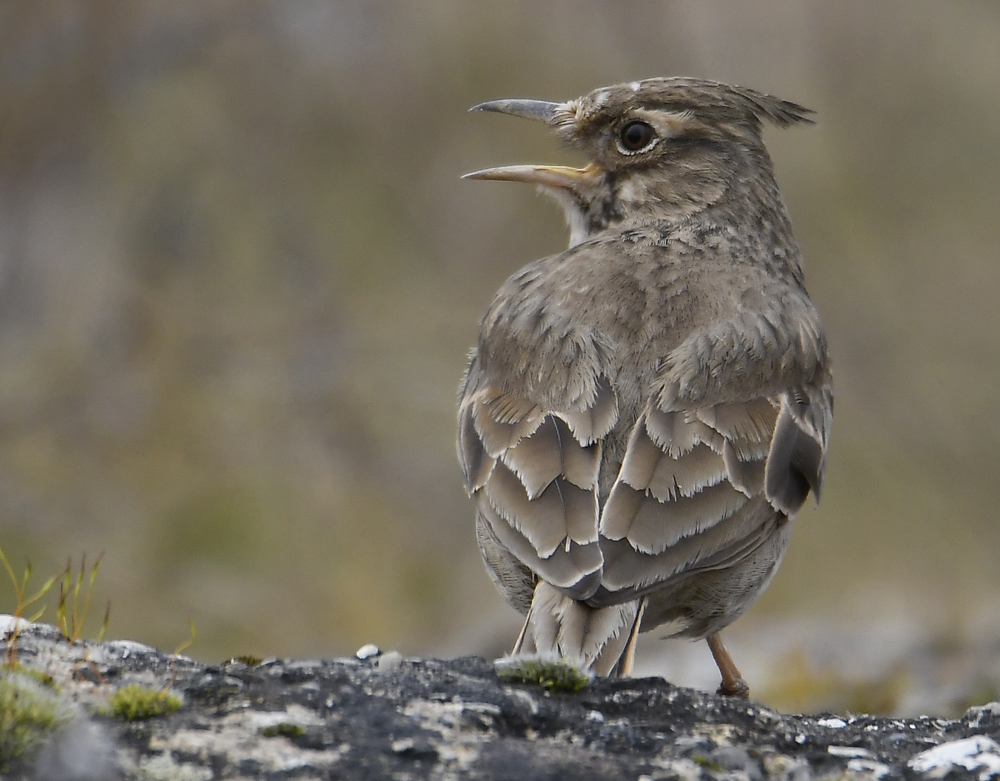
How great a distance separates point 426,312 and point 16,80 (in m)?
5.15

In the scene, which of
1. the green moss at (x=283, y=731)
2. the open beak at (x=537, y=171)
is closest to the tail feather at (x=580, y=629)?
the green moss at (x=283, y=731)

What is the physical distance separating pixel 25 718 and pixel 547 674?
1.64 m

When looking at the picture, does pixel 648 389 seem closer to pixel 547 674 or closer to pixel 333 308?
pixel 547 674

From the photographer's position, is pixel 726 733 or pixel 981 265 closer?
pixel 726 733

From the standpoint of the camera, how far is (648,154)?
771 cm

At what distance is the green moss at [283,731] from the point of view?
3.77 metres

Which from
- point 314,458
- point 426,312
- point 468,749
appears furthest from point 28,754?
point 426,312

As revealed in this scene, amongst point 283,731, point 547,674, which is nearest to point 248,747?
point 283,731

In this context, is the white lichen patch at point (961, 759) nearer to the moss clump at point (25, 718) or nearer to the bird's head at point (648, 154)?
the moss clump at point (25, 718)

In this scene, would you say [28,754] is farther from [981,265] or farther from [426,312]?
[981,265]

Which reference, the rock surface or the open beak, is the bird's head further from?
the rock surface

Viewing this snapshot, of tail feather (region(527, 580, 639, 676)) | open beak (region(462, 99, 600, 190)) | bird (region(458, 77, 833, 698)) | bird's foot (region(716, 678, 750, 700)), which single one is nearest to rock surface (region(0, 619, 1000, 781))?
tail feather (region(527, 580, 639, 676))

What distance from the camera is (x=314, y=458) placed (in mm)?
14617

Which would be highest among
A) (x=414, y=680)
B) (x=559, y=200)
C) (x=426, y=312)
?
(x=426, y=312)
